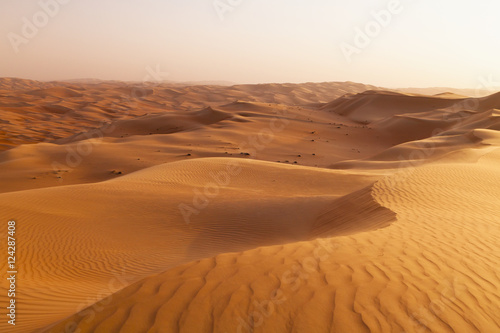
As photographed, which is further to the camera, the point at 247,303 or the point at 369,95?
the point at 369,95

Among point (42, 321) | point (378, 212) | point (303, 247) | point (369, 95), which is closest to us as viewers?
point (42, 321)

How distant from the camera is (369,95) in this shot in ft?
152

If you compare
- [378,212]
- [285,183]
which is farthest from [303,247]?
[285,183]

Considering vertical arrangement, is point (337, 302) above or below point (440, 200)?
above

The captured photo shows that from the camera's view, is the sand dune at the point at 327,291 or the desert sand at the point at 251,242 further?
the desert sand at the point at 251,242

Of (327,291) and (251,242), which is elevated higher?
(327,291)

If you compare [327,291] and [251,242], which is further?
[251,242]

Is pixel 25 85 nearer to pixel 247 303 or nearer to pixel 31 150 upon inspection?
pixel 31 150

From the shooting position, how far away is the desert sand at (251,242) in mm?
3016

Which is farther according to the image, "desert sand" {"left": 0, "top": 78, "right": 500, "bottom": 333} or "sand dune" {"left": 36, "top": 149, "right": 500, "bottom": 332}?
"desert sand" {"left": 0, "top": 78, "right": 500, "bottom": 333}

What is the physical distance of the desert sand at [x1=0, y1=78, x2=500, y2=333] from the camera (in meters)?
3.02

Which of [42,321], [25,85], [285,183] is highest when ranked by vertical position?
[25,85]

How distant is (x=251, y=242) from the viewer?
24.7 feet

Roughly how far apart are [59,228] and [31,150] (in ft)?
52.5
